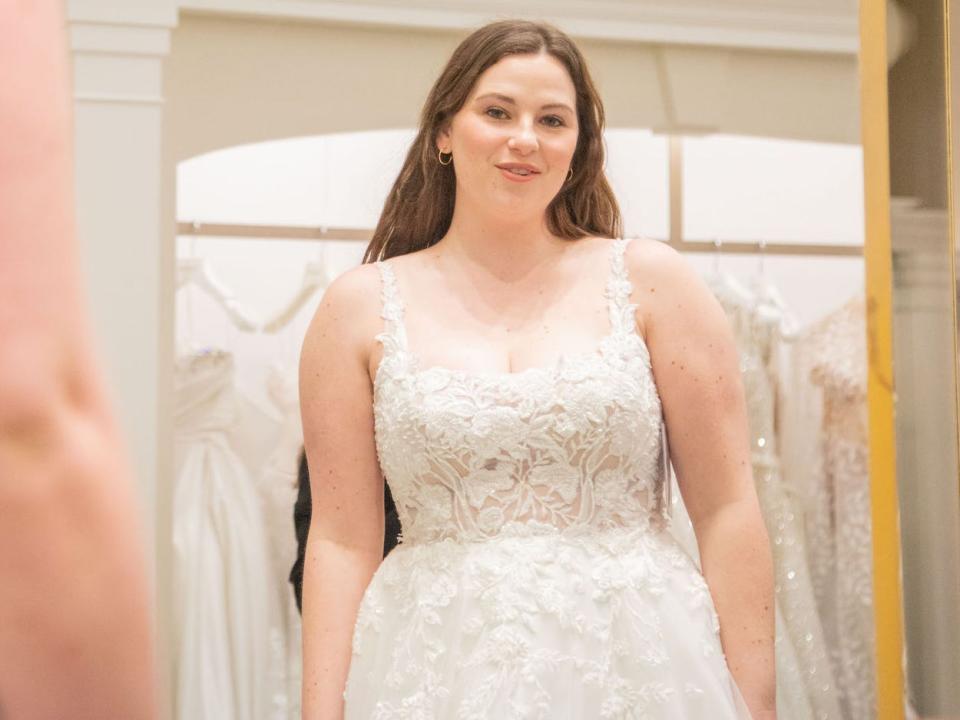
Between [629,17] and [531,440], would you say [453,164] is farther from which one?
[629,17]

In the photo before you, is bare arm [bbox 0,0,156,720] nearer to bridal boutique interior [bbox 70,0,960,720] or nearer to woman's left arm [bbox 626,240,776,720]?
woman's left arm [bbox 626,240,776,720]

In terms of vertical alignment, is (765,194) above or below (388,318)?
above

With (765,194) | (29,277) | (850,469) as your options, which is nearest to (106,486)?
(29,277)

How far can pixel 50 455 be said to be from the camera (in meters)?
0.31

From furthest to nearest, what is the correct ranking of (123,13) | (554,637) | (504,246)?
(123,13)
(504,246)
(554,637)

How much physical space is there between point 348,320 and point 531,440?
1.09 feet

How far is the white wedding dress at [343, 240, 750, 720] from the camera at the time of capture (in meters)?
1.64

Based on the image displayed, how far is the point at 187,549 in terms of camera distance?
3605 millimetres

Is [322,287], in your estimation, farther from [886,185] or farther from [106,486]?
[106,486]

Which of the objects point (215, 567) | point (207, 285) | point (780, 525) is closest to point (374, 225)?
point (207, 285)

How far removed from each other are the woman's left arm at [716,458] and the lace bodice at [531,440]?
31 millimetres

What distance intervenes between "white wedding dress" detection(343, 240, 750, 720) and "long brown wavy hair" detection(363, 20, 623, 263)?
25 cm

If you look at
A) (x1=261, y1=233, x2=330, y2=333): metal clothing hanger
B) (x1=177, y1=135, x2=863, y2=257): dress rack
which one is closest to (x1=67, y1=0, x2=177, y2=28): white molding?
(x1=177, y1=135, x2=863, y2=257): dress rack

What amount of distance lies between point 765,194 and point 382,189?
4.14 feet
